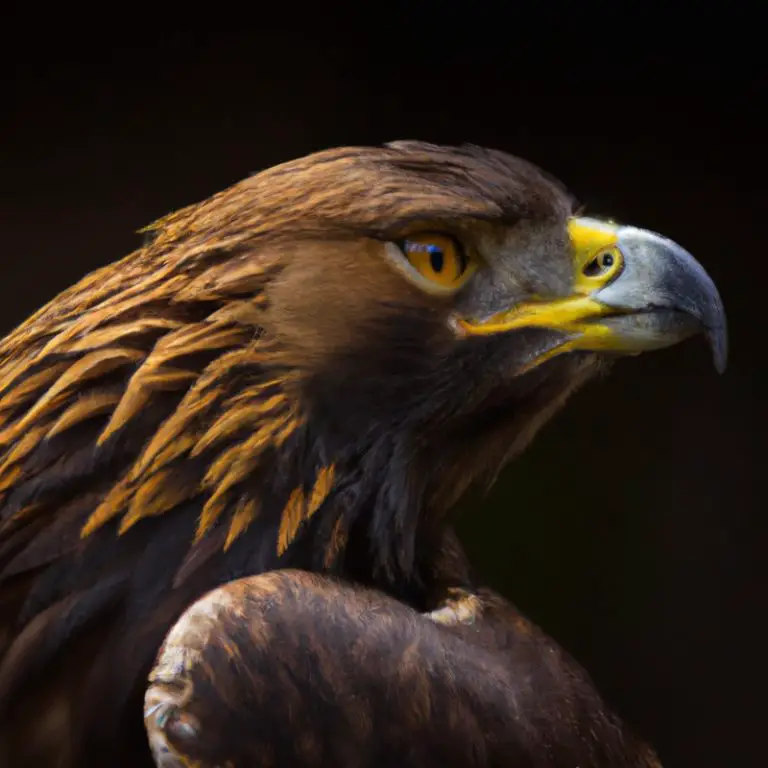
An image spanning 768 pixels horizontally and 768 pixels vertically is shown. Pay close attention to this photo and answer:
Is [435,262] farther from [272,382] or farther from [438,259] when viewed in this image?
[272,382]

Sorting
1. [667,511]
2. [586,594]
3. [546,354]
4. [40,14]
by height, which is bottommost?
[586,594]

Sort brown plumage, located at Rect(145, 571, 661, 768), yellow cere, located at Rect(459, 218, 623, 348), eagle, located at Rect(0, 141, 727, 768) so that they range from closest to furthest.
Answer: brown plumage, located at Rect(145, 571, 661, 768)
eagle, located at Rect(0, 141, 727, 768)
yellow cere, located at Rect(459, 218, 623, 348)

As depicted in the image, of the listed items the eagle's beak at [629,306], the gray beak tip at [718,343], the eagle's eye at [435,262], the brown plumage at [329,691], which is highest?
the eagle's eye at [435,262]

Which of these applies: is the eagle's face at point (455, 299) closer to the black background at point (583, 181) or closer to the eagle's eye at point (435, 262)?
the eagle's eye at point (435, 262)

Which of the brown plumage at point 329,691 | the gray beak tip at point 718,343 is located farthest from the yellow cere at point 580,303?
the brown plumage at point 329,691

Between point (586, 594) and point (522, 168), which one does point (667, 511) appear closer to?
point (586, 594)

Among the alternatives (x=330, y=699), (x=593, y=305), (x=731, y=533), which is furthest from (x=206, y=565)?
(x=731, y=533)

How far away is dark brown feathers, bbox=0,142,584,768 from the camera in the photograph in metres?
1.12

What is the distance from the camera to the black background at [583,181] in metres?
1.73

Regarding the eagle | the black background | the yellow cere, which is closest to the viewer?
the eagle

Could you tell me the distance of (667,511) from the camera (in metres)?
1.96

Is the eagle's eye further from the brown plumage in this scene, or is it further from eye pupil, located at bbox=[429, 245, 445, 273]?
the brown plumage

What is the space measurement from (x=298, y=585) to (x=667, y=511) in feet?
3.56

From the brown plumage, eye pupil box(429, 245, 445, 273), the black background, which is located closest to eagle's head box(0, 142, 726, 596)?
eye pupil box(429, 245, 445, 273)
